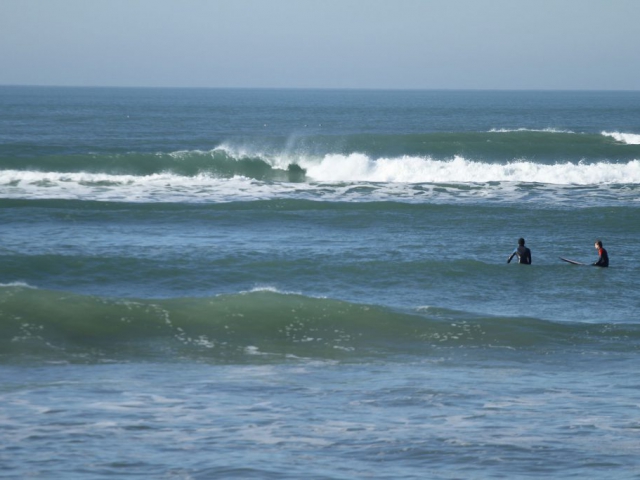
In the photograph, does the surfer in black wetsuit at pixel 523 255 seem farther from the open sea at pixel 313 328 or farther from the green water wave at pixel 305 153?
the green water wave at pixel 305 153

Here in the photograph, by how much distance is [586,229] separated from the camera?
84.8 feet

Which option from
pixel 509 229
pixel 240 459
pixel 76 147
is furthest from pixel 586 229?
pixel 76 147

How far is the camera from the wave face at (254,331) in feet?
47.3

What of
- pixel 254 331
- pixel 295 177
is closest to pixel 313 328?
pixel 254 331

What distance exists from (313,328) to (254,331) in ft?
3.18

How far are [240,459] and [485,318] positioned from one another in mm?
8191

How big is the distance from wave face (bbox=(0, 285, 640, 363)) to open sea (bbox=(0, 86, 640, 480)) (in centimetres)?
6

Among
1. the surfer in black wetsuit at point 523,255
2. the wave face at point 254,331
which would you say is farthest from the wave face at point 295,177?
the wave face at point 254,331

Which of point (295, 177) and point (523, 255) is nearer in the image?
point (523, 255)

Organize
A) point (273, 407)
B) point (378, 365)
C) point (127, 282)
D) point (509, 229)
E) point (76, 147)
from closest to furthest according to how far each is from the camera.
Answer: point (273, 407) → point (378, 365) → point (127, 282) → point (509, 229) → point (76, 147)

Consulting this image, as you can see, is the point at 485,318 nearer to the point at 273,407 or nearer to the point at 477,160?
the point at 273,407

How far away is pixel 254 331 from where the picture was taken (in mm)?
15781

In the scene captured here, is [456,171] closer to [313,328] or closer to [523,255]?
[523,255]

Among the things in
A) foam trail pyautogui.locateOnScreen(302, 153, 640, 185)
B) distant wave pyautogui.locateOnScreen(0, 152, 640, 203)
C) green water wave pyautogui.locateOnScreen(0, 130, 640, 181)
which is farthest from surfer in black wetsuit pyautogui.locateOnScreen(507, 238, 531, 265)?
green water wave pyautogui.locateOnScreen(0, 130, 640, 181)
